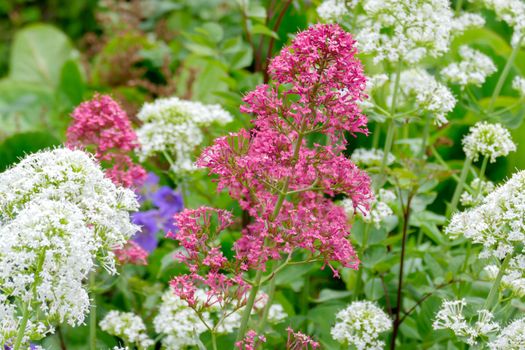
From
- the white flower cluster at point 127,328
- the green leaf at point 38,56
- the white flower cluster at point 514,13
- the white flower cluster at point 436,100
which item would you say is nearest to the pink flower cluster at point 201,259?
the white flower cluster at point 127,328

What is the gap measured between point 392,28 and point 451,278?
22.3 inches

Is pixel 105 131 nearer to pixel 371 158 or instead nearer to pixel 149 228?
pixel 371 158

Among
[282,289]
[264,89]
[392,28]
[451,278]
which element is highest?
[392,28]

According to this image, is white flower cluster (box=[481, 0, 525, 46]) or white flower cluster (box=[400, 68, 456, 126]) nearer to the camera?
white flower cluster (box=[400, 68, 456, 126])

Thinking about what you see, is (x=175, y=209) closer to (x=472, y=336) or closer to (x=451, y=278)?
(x=451, y=278)

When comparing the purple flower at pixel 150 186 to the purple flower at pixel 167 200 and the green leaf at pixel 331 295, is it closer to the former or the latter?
the purple flower at pixel 167 200

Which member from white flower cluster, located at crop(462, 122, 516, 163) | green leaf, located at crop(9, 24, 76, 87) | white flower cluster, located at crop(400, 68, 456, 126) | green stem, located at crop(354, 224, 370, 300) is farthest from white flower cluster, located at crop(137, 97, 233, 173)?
green leaf, located at crop(9, 24, 76, 87)

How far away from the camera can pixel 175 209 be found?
229 centimetres

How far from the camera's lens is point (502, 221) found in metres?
1.24

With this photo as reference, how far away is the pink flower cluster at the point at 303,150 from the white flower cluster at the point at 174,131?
2.15 feet

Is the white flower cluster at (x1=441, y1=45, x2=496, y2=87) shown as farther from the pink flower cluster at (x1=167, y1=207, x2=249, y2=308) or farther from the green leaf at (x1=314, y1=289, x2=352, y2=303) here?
the pink flower cluster at (x1=167, y1=207, x2=249, y2=308)

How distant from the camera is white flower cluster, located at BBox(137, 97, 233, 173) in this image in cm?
191

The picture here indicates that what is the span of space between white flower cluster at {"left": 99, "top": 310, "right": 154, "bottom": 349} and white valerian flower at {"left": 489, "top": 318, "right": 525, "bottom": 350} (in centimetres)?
70

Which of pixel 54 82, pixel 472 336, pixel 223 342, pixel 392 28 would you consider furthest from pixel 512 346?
pixel 54 82
